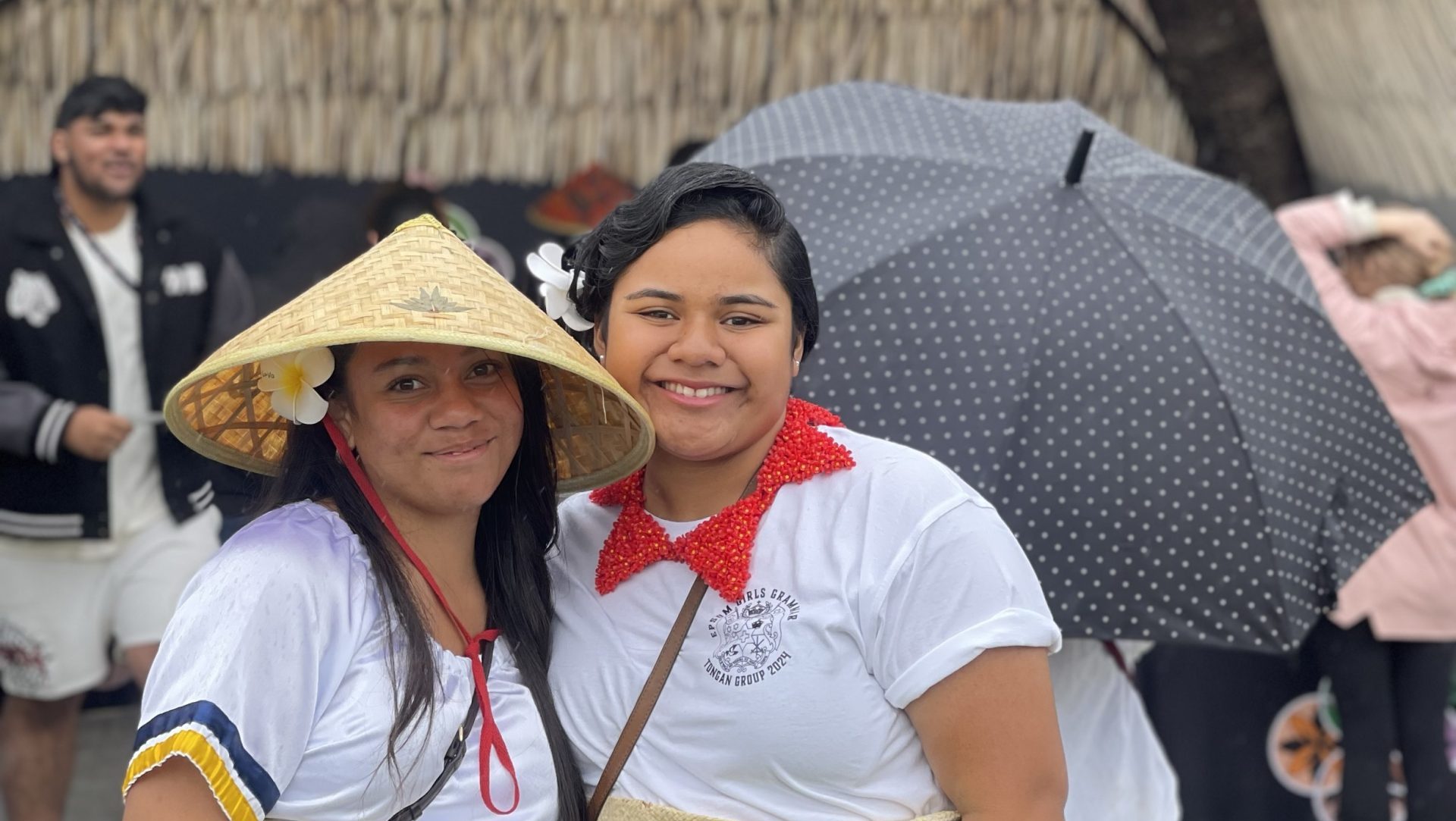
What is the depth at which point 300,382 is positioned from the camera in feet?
7.07

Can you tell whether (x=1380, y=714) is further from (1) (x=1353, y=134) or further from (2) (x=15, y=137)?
(2) (x=15, y=137)

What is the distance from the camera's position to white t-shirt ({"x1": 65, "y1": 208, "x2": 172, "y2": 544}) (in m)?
4.68

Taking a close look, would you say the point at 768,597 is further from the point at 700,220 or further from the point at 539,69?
the point at 539,69

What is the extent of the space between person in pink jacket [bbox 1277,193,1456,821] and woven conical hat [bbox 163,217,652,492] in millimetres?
2679

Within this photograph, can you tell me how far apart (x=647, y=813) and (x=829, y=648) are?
1.03 feet

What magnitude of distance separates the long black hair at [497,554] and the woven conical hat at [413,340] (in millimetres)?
72

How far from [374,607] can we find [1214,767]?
3462 millimetres

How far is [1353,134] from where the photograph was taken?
505 centimetres

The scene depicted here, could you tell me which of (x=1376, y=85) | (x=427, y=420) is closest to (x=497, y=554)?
(x=427, y=420)

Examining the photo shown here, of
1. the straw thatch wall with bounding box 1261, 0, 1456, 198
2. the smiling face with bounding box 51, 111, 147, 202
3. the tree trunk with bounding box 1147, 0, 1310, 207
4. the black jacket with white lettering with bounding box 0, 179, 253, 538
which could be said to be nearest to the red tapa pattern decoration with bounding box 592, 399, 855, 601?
the black jacket with white lettering with bounding box 0, 179, 253, 538

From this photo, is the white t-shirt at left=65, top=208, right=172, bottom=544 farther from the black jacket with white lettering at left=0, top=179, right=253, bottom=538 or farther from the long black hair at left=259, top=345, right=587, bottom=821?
the long black hair at left=259, top=345, right=587, bottom=821

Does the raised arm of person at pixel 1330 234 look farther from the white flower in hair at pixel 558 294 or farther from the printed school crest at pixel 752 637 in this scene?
the printed school crest at pixel 752 637

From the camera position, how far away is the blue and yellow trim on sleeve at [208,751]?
6.22 feet

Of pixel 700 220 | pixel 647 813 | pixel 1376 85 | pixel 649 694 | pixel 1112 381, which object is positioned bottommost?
pixel 647 813
